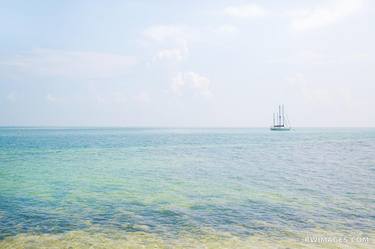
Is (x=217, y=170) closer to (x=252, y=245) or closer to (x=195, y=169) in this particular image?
(x=195, y=169)

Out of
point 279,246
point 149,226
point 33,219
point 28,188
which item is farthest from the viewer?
point 28,188

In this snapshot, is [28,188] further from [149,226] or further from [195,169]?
[195,169]

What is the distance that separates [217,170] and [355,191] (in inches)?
662

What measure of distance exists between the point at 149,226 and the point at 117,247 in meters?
2.84

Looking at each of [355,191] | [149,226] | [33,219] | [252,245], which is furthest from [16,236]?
[355,191]

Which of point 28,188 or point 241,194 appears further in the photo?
point 28,188

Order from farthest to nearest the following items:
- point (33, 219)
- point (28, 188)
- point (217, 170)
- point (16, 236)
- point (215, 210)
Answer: point (217, 170), point (28, 188), point (215, 210), point (33, 219), point (16, 236)

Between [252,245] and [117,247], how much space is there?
5626mm

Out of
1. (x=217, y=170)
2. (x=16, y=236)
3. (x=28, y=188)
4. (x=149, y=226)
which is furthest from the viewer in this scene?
(x=217, y=170)

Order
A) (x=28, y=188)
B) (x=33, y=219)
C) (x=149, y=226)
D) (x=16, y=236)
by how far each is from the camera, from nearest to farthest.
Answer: (x=16, y=236) < (x=149, y=226) < (x=33, y=219) < (x=28, y=188)

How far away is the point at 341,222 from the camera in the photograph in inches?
658

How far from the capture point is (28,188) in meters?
27.4

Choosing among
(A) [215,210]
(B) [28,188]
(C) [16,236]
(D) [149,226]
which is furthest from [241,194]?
(B) [28,188]

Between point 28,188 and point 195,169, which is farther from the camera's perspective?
point 195,169
